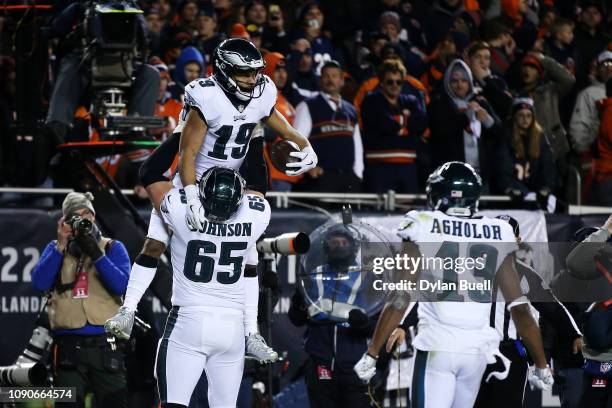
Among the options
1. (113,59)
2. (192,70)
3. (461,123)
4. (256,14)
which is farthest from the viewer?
(256,14)

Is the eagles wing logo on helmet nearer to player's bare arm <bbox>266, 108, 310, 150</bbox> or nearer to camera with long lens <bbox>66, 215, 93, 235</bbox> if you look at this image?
player's bare arm <bbox>266, 108, 310, 150</bbox>

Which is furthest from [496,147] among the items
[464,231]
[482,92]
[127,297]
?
[127,297]

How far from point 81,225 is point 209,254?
6.01 ft

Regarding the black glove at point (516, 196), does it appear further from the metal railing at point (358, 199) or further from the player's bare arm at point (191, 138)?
the player's bare arm at point (191, 138)

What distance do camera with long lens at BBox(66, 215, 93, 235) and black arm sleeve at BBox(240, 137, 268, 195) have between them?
51.4 inches

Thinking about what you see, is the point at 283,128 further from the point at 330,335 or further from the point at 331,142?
the point at 331,142

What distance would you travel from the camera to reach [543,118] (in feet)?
44.9

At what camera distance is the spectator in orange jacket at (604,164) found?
43.1ft

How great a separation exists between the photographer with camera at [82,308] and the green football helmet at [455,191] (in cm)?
252

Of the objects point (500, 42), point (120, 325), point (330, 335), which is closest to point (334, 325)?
point (330, 335)

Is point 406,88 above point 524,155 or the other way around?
above

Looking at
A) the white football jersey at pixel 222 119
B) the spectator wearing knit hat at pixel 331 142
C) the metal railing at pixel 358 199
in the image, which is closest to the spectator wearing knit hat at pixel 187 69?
the spectator wearing knit hat at pixel 331 142

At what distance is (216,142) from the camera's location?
26.8ft

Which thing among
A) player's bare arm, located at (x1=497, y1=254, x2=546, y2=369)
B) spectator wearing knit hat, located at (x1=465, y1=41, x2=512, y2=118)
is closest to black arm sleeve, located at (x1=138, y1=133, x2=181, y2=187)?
player's bare arm, located at (x1=497, y1=254, x2=546, y2=369)
